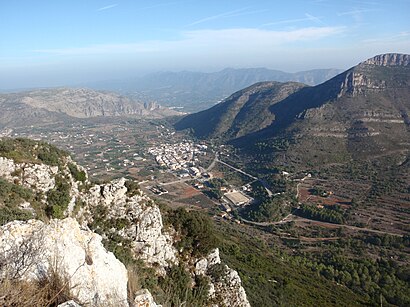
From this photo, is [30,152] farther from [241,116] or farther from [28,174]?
[241,116]

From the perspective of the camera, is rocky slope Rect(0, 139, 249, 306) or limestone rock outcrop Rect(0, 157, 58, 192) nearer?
rocky slope Rect(0, 139, 249, 306)

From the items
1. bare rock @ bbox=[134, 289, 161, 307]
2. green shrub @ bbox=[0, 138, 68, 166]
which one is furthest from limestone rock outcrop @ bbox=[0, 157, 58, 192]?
bare rock @ bbox=[134, 289, 161, 307]

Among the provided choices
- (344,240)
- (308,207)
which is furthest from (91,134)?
(344,240)

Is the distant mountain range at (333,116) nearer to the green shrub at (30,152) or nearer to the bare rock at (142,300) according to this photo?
the green shrub at (30,152)

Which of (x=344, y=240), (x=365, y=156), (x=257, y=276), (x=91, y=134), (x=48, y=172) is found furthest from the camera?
(x=91, y=134)

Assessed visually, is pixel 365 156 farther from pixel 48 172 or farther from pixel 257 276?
pixel 48 172

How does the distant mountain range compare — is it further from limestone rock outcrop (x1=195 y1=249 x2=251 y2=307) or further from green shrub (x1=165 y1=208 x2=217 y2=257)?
limestone rock outcrop (x1=195 y1=249 x2=251 y2=307)

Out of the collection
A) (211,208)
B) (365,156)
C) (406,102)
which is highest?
(406,102)
